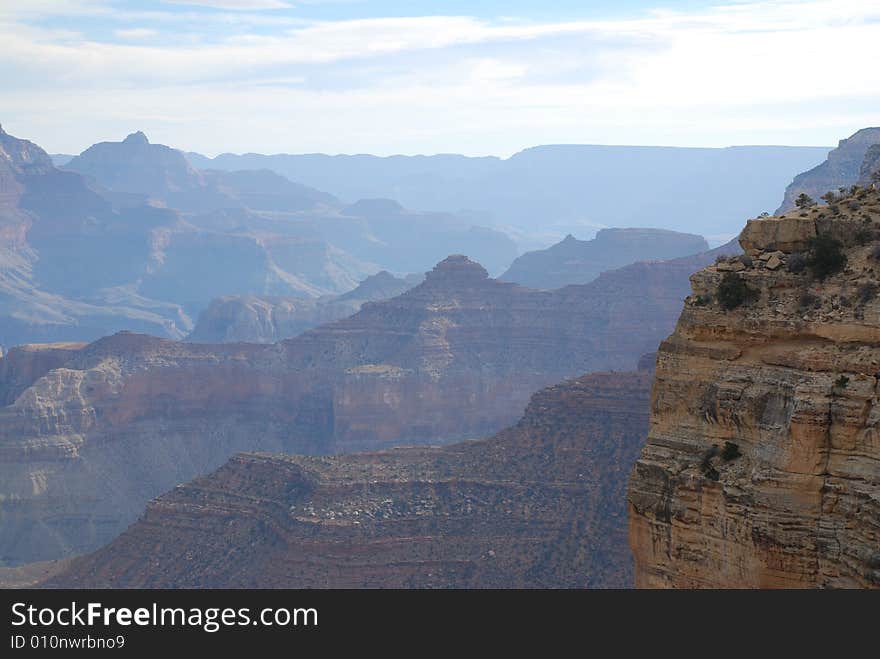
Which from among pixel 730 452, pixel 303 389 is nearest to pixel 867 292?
pixel 730 452

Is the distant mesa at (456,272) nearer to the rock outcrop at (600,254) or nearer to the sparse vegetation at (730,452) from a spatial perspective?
the rock outcrop at (600,254)

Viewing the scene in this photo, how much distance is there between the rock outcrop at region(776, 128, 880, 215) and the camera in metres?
98.7

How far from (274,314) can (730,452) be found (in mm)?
166921

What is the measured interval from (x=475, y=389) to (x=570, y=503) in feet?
194

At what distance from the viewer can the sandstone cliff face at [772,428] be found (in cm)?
1884

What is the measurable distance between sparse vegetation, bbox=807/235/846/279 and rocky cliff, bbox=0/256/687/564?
86628mm

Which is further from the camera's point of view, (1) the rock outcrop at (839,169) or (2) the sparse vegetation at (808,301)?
(1) the rock outcrop at (839,169)

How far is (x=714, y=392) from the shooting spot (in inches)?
822

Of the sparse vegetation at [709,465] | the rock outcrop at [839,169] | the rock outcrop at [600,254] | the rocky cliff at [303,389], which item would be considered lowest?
the rocky cliff at [303,389]

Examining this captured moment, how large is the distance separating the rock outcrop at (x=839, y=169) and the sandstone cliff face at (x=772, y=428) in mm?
78010

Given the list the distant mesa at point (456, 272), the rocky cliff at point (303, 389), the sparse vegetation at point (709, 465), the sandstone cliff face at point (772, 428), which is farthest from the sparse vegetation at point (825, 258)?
the distant mesa at point (456, 272)

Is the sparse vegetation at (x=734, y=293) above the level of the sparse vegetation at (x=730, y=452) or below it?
above
